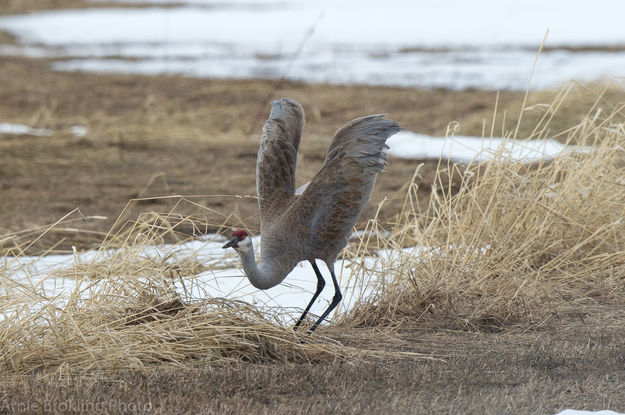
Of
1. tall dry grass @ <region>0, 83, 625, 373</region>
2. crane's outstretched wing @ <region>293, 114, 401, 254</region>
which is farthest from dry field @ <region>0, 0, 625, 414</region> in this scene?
crane's outstretched wing @ <region>293, 114, 401, 254</region>

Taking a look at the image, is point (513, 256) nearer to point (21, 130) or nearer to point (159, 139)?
point (159, 139)

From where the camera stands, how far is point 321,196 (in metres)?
4.96

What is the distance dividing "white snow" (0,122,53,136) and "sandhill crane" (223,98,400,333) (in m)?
8.45

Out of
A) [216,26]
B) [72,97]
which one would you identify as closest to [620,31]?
[216,26]

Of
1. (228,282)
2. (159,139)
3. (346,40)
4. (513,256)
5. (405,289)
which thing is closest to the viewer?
(405,289)

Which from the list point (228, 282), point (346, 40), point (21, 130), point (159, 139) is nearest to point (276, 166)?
point (228, 282)

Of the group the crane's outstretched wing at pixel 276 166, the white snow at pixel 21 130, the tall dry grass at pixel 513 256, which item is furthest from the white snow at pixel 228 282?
the white snow at pixel 21 130

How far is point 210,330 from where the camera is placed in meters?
4.67

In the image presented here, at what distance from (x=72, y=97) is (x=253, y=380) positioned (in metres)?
12.6

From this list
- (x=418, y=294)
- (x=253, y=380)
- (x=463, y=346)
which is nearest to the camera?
(x=253, y=380)

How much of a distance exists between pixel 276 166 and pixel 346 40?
1915 cm

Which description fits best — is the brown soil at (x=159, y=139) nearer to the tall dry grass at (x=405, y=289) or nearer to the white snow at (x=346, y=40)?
the tall dry grass at (x=405, y=289)

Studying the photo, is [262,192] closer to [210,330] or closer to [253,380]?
[210,330]

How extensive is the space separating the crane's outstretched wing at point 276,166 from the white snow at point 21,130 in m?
8.35
